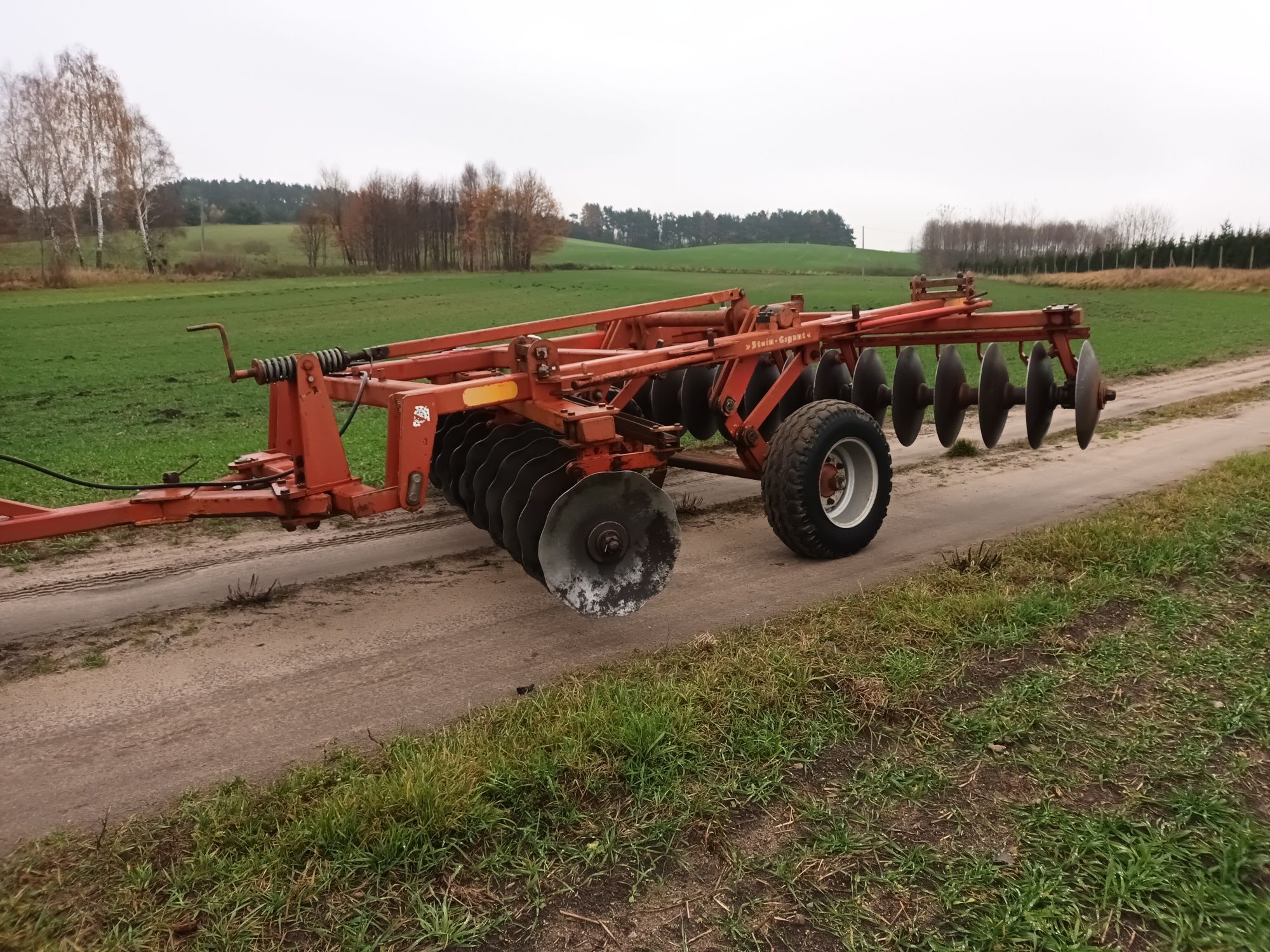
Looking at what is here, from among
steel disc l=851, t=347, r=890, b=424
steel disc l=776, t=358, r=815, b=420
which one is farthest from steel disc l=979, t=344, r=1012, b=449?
steel disc l=776, t=358, r=815, b=420

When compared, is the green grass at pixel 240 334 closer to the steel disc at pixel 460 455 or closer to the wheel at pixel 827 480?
the steel disc at pixel 460 455

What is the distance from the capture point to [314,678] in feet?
14.0

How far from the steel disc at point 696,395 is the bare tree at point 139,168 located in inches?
2376

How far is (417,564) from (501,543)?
979 millimetres

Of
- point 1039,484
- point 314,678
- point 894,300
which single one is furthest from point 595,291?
point 314,678

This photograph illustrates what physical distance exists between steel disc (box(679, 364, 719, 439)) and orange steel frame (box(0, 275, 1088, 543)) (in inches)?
28.6

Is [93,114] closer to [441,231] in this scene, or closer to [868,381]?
[441,231]

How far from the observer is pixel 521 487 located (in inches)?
192

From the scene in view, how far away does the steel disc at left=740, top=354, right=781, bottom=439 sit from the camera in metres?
8.08

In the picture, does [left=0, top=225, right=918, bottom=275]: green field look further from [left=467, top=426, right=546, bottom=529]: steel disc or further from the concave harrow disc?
the concave harrow disc

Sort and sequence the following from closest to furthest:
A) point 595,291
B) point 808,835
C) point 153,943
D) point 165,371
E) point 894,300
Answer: point 153,943, point 808,835, point 165,371, point 894,300, point 595,291

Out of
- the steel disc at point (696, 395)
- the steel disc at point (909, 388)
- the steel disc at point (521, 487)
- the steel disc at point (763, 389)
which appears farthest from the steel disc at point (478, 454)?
the steel disc at point (909, 388)

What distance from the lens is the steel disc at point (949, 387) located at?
7.52 m

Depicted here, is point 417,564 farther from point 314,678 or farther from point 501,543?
point 314,678
